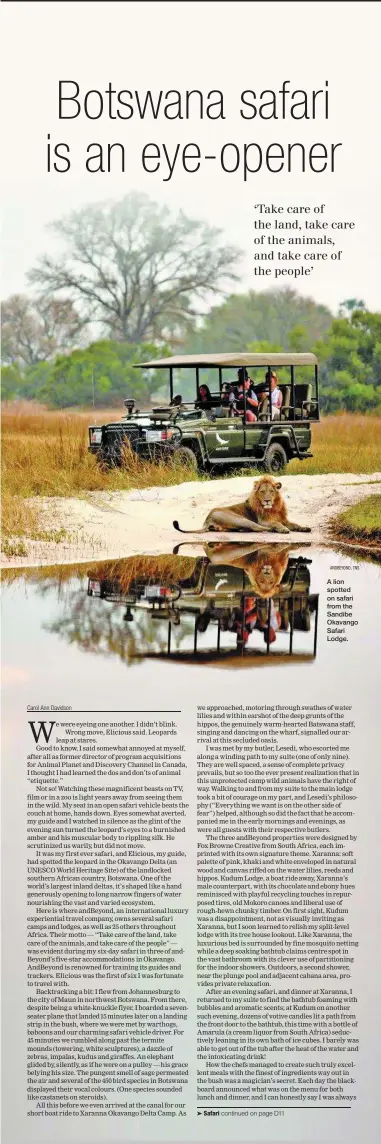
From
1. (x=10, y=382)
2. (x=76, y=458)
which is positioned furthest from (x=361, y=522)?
(x=10, y=382)

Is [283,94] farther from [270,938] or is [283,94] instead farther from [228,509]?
[270,938]

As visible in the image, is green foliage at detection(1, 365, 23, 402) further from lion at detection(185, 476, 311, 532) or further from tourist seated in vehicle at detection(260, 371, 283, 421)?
tourist seated in vehicle at detection(260, 371, 283, 421)

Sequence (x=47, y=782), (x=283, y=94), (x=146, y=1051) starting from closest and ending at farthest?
(x=146, y=1051)
(x=47, y=782)
(x=283, y=94)

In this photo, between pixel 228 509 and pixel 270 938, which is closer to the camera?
pixel 270 938

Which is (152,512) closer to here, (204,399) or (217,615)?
(204,399)

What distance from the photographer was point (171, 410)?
7.49 metres

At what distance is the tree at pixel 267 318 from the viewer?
6961mm

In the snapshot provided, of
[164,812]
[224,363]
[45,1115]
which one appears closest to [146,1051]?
[45,1115]

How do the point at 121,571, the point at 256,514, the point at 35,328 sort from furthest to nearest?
the point at 35,328 < the point at 256,514 < the point at 121,571

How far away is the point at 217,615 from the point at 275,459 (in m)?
1.43

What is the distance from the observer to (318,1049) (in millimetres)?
5625

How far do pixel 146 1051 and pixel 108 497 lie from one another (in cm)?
300

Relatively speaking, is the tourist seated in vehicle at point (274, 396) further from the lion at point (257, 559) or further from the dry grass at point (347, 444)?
the lion at point (257, 559)

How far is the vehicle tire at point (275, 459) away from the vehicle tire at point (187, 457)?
0.39m
